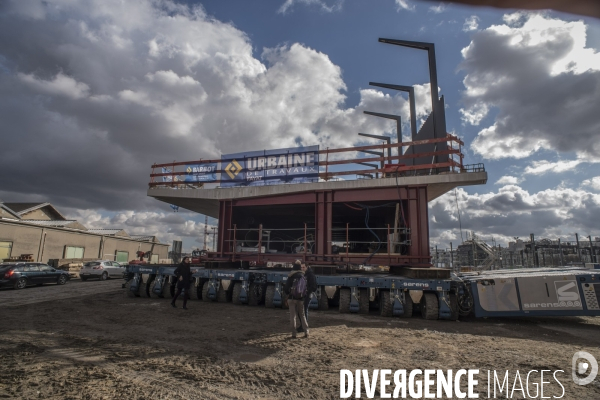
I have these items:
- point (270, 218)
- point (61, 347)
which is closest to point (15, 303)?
point (61, 347)

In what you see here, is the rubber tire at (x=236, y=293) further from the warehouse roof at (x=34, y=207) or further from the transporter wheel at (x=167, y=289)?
the warehouse roof at (x=34, y=207)

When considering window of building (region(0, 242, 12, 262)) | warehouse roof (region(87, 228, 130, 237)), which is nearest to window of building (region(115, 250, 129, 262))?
warehouse roof (region(87, 228, 130, 237))

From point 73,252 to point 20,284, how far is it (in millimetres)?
15936

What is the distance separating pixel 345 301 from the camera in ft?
33.2

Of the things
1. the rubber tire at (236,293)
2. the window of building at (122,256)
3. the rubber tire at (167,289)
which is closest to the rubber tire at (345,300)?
the rubber tire at (236,293)

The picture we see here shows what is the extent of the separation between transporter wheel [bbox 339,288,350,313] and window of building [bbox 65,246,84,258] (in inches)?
1219

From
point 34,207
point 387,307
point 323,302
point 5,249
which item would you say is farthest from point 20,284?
point 34,207

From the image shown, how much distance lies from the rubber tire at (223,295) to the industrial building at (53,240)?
22893mm

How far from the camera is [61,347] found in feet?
19.5

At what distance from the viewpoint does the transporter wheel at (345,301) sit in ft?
33.0

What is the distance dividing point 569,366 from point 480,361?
1334 mm

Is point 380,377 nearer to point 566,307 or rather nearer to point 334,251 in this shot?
point 566,307

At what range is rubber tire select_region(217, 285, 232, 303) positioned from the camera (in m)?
11.8

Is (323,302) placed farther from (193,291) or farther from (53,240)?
(53,240)
